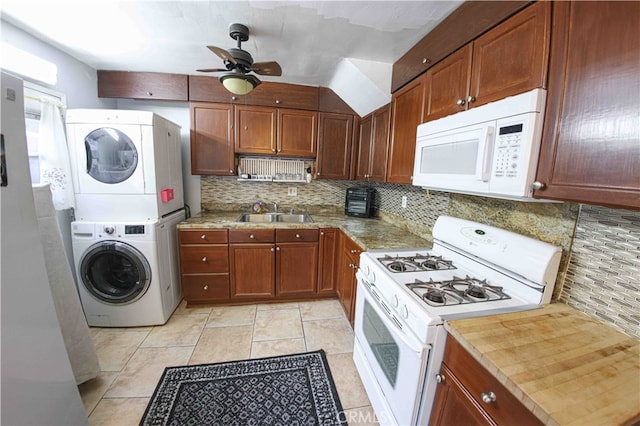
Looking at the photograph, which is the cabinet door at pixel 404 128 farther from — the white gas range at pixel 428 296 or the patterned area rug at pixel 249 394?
the patterned area rug at pixel 249 394

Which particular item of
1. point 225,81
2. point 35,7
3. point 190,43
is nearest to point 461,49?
point 225,81

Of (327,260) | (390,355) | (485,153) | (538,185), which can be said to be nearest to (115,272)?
(327,260)

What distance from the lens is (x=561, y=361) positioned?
76 centimetres

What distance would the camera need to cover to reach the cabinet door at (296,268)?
8.37 feet

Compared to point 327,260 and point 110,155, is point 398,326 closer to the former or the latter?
point 327,260

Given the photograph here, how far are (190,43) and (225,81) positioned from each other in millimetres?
653

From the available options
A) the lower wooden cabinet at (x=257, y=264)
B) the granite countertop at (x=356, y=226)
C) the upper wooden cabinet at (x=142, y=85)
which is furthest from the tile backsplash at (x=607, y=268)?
the upper wooden cabinet at (x=142, y=85)

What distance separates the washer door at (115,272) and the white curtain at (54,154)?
0.47 metres

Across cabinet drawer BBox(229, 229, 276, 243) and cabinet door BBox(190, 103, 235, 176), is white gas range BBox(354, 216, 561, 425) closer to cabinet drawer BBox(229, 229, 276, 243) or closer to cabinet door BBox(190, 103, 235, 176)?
cabinet drawer BBox(229, 229, 276, 243)

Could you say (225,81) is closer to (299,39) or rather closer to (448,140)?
(299,39)

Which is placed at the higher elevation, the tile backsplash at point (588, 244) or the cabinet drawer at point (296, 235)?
the tile backsplash at point (588, 244)

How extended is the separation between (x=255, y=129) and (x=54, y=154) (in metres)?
1.67

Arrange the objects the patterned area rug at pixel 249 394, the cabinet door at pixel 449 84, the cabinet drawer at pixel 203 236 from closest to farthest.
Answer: the cabinet door at pixel 449 84, the patterned area rug at pixel 249 394, the cabinet drawer at pixel 203 236

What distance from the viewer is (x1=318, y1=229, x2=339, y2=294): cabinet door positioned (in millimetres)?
2576
